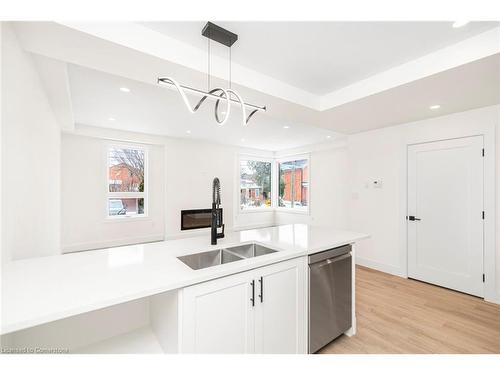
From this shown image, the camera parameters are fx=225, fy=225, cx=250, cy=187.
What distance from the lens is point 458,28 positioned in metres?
1.67

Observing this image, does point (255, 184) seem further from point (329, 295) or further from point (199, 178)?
point (329, 295)

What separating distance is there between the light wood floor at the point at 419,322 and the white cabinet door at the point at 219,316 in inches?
39.4

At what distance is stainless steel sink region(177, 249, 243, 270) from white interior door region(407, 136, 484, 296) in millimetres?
3098

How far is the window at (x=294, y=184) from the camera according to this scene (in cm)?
641

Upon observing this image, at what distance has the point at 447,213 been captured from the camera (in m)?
3.10

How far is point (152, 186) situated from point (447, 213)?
215 inches

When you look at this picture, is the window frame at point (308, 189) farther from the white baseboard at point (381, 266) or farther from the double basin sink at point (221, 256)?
the double basin sink at point (221, 256)

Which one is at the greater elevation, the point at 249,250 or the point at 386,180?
the point at 386,180

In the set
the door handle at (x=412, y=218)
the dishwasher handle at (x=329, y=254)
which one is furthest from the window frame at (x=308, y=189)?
the dishwasher handle at (x=329, y=254)

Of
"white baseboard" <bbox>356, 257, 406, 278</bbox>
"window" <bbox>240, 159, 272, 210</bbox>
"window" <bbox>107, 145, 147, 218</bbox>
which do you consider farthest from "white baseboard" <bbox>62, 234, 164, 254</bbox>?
"white baseboard" <bbox>356, 257, 406, 278</bbox>

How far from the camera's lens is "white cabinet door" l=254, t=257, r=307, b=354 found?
142cm

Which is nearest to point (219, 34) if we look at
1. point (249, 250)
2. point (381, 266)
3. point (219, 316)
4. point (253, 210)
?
point (249, 250)
